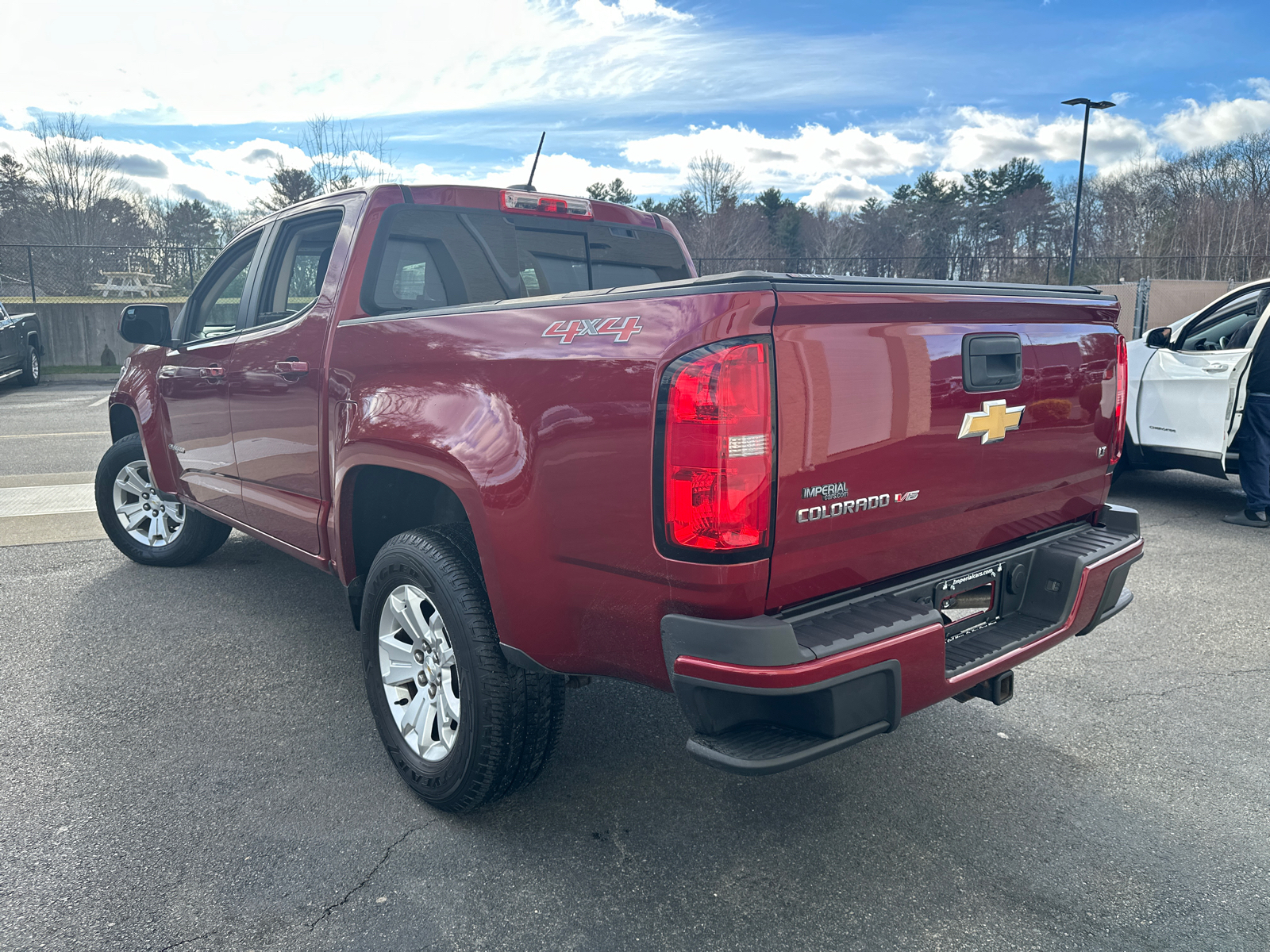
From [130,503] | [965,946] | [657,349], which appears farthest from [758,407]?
[130,503]

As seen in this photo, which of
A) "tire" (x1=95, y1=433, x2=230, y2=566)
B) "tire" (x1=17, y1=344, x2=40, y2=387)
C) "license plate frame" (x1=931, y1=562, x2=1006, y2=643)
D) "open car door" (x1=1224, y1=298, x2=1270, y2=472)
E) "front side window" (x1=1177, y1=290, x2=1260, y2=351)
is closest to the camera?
"license plate frame" (x1=931, y1=562, x2=1006, y2=643)

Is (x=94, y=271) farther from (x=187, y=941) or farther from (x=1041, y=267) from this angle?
(x=1041, y=267)

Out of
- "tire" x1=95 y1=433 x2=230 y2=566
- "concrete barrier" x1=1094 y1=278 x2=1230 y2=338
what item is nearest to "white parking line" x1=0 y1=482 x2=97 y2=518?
"tire" x1=95 y1=433 x2=230 y2=566

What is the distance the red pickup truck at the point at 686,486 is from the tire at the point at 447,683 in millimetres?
11

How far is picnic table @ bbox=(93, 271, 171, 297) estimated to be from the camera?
2272 centimetres

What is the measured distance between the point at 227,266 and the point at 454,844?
132 inches

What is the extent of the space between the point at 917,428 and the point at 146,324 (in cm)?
389

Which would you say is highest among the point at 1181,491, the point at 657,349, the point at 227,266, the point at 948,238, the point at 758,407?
the point at 948,238

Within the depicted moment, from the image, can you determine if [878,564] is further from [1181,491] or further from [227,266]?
[1181,491]

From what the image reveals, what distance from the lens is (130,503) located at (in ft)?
17.9

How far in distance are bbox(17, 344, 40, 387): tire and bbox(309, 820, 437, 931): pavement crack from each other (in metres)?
17.5

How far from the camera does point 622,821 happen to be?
8.88 feet

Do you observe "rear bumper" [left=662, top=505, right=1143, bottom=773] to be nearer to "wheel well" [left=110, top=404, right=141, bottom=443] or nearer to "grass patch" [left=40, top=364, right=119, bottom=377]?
"wheel well" [left=110, top=404, right=141, bottom=443]

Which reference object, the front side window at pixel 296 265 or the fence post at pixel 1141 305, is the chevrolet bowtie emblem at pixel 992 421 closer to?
the front side window at pixel 296 265
